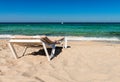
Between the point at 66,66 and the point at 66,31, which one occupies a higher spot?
the point at 66,66

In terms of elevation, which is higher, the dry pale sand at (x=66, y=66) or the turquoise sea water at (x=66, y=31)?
the dry pale sand at (x=66, y=66)

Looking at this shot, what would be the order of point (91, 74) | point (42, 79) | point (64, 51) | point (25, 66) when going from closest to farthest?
1. point (42, 79)
2. point (91, 74)
3. point (25, 66)
4. point (64, 51)

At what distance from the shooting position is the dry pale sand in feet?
16.7

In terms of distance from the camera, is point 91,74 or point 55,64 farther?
point 55,64

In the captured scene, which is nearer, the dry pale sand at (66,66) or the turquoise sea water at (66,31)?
the dry pale sand at (66,66)

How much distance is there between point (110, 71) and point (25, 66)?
2.13m

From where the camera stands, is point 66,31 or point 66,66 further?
point 66,31

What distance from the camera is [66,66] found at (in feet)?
20.1

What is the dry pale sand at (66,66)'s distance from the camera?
5.09 meters

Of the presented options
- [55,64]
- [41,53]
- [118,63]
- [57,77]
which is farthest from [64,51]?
[57,77]

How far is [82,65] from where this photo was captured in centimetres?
626

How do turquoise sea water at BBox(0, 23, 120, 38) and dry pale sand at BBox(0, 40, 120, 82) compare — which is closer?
dry pale sand at BBox(0, 40, 120, 82)

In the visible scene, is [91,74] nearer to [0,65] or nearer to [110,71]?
[110,71]

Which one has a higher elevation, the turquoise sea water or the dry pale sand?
A: the dry pale sand
